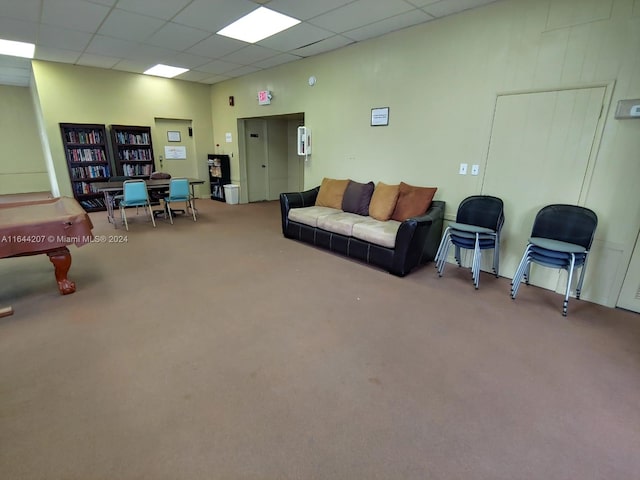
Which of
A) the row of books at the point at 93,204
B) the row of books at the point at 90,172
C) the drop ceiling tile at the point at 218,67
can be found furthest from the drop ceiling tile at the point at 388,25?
the row of books at the point at 93,204

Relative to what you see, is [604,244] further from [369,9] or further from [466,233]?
[369,9]

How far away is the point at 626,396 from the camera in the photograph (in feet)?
6.03

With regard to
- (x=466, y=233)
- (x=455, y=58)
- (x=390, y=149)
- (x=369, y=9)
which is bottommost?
(x=466, y=233)

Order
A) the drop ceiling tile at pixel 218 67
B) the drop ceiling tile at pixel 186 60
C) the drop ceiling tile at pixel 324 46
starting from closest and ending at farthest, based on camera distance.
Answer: the drop ceiling tile at pixel 324 46, the drop ceiling tile at pixel 186 60, the drop ceiling tile at pixel 218 67

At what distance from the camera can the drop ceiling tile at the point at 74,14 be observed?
3.44 m

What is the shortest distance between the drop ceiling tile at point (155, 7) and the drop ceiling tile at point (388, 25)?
6.92ft

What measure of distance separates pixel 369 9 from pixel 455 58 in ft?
3.77

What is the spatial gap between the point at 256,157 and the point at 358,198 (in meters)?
4.30

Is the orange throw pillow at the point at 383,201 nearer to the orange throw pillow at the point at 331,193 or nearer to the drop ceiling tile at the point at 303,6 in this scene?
the orange throw pillow at the point at 331,193

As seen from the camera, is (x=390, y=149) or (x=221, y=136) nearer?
(x=390, y=149)

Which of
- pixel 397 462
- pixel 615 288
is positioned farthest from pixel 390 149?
pixel 397 462

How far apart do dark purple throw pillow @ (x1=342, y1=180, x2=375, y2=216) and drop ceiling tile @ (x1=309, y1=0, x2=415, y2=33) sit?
203 centimetres

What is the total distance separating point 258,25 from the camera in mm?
3984

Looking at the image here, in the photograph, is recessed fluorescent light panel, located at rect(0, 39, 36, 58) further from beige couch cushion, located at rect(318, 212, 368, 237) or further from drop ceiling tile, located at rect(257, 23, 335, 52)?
beige couch cushion, located at rect(318, 212, 368, 237)
